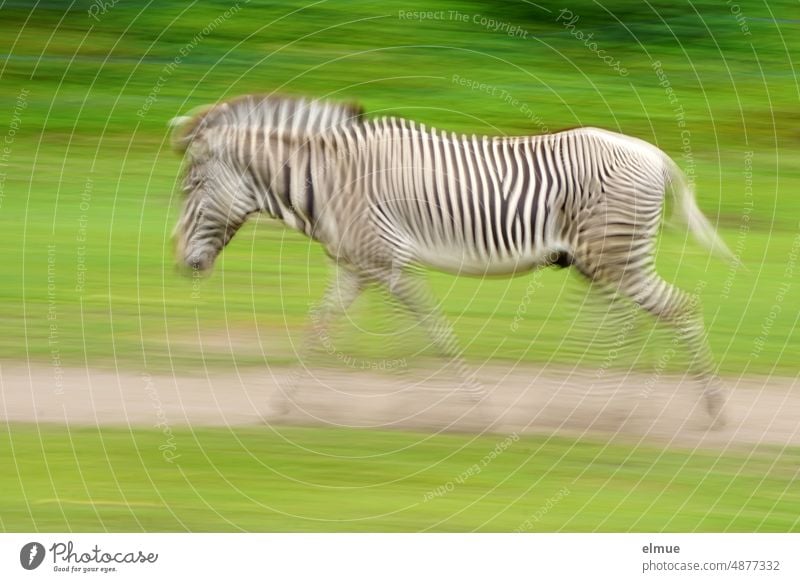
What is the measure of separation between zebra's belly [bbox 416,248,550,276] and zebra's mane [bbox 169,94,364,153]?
1117 mm

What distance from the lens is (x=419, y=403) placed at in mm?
9094

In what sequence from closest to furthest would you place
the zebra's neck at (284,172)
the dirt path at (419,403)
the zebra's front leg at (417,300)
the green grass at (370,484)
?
the green grass at (370,484), the zebra's front leg at (417,300), the dirt path at (419,403), the zebra's neck at (284,172)

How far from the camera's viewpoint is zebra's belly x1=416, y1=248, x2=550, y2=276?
352 inches

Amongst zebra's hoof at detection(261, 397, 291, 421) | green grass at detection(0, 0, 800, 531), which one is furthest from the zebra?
green grass at detection(0, 0, 800, 531)

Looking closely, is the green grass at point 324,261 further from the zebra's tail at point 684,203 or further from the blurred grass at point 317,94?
the zebra's tail at point 684,203

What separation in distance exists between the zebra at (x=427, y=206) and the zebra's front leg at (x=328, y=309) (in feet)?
0.04

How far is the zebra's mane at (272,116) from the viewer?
29.3 feet

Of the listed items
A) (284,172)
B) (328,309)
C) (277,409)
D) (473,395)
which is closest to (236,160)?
(284,172)

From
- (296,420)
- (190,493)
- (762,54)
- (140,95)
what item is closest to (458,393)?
(296,420)

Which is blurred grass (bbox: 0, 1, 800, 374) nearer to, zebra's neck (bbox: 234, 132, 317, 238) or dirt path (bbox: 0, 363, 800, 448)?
dirt path (bbox: 0, 363, 800, 448)
